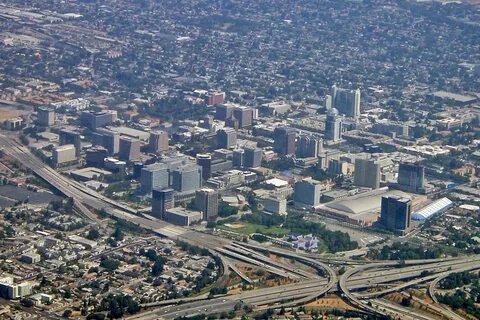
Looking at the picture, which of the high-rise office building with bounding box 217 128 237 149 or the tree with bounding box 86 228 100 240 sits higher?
the high-rise office building with bounding box 217 128 237 149

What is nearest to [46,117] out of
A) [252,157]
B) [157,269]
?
[252,157]

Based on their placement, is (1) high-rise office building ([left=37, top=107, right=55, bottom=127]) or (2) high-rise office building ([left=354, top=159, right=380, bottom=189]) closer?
(2) high-rise office building ([left=354, top=159, right=380, bottom=189])

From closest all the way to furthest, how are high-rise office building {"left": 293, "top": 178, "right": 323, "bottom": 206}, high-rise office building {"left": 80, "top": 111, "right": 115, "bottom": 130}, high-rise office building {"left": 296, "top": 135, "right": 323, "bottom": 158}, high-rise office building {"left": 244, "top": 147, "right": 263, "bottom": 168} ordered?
high-rise office building {"left": 293, "top": 178, "right": 323, "bottom": 206} < high-rise office building {"left": 244, "top": 147, "right": 263, "bottom": 168} < high-rise office building {"left": 296, "top": 135, "right": 323, "bottom": 158} < high-rise office building {"left": 80, "top": 111, "right": 115, "bottom": 130}

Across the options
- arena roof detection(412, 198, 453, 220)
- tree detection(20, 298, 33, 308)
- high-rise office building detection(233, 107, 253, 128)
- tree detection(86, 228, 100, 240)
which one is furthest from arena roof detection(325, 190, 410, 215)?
tree detection(20, 298, 33, 308)

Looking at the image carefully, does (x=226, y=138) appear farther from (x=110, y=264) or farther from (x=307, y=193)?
(x=110, y=264)

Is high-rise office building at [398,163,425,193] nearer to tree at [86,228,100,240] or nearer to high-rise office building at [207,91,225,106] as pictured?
tree at [86,228,100,240]

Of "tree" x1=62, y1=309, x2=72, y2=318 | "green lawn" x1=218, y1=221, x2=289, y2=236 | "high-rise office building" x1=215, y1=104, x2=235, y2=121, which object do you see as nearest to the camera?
"tree" x1=62, y1=309, x2=72, y2=318

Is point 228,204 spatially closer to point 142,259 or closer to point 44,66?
point 142,259

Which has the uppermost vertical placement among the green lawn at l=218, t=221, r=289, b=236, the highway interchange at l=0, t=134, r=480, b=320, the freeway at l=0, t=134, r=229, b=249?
the freeway at l=0, t=134, r=229, b=249
